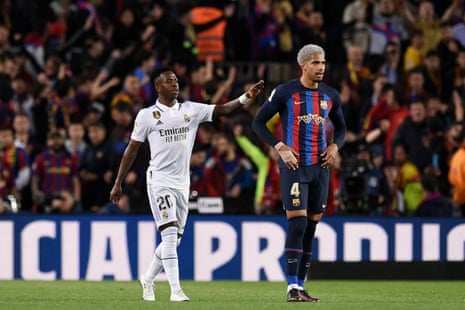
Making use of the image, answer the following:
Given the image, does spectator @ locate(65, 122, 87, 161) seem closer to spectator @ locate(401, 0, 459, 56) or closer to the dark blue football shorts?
spectator @ locate(401, 0, 459, 56)

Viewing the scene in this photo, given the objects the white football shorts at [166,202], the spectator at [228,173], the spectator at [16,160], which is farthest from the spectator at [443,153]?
the white football shorts at [166,202]

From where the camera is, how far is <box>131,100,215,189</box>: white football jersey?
486 inches

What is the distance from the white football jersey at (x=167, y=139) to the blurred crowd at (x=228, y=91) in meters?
5.52

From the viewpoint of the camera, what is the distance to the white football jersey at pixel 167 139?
40.5ft

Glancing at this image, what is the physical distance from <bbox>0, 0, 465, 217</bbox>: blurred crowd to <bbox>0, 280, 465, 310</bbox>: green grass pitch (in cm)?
176

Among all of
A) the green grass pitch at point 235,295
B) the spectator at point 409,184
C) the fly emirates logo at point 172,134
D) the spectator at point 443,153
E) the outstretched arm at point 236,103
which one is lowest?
the green grass pitch at point 235,295

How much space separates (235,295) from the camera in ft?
45.2

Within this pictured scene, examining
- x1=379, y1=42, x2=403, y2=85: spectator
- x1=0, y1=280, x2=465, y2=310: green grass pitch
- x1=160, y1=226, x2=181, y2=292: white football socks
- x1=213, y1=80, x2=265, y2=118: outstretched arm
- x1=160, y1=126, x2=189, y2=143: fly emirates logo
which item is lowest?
x1=0, y1=280, x2=465, y2=310: green grass pitch

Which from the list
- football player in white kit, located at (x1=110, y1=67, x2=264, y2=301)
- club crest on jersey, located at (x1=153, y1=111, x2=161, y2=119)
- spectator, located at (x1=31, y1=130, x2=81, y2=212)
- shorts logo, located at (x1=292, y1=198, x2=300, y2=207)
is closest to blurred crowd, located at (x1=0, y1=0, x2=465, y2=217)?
spectator, located at (x1=31, y1=130, x2=81, y2=212)

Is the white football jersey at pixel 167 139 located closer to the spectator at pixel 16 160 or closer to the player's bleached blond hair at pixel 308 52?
A: the player's bleached blond hair at pixel 308 52

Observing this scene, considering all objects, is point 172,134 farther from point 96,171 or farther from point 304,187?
point 96,171

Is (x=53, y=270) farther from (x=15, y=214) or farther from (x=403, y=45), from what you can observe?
(x=403, y=45)

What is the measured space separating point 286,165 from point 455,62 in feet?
33.1

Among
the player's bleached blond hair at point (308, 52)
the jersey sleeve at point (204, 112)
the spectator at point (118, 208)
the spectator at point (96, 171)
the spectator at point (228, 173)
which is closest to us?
the player's bleached blond hair at point (308, 52)
